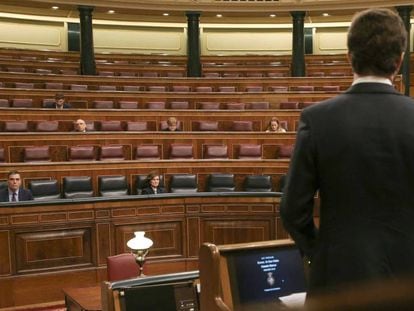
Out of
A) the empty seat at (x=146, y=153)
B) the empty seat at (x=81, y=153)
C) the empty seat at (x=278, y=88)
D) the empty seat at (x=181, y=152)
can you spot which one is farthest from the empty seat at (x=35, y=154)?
the empty seat at (x=278, y=88)

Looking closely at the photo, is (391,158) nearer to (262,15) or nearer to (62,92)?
(62,92)

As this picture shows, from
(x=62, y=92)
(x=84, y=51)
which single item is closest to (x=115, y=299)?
(x=62, y=92)

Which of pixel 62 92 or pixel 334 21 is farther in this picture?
pixel 334 21

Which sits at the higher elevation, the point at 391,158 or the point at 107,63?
the point at 107,63

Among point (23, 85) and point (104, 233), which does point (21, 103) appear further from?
point (104, 233)

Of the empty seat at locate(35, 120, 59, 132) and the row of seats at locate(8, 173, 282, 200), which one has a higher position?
the empty seat at locate(35, 120, 59, 132)

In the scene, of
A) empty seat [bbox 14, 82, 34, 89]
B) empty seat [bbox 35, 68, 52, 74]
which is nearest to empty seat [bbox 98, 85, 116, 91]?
empty seat [bbox 14, 82, 34, 89]

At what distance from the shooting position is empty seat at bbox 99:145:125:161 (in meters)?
6.84

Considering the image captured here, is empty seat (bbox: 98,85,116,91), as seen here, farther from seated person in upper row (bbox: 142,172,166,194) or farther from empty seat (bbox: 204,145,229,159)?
seated person in upper row (bbox: 142,172,166,194)

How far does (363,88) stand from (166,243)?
13.6ft

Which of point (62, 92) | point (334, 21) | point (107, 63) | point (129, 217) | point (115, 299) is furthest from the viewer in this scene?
point (334, 21)

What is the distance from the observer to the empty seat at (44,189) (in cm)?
577

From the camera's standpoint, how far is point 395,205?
39.8 inches

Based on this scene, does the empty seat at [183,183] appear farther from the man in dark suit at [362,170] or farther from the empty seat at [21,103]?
the man in dark suit at [362,170]
